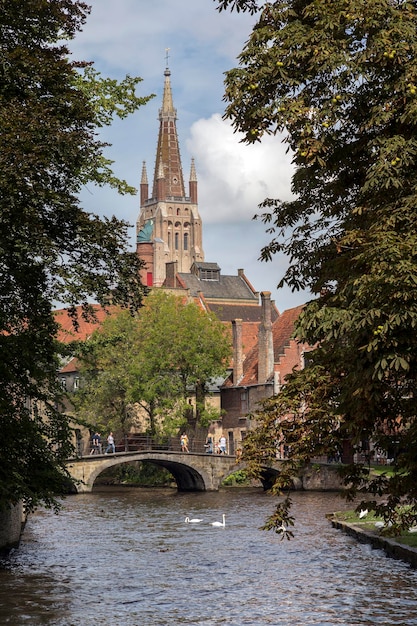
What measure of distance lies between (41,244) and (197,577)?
850cm

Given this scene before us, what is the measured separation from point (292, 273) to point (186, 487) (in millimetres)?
50181

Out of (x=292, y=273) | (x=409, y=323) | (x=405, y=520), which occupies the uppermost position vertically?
(x=292, y=273)

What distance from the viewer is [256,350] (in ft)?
272

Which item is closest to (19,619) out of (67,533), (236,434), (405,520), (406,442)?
(405,520)

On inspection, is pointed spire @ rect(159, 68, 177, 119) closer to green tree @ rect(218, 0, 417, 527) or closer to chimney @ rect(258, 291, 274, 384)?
chimney @ rect(258, 291, 274, 384)

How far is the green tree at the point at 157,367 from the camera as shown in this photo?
235ft

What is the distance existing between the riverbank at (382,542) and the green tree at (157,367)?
1497 inches

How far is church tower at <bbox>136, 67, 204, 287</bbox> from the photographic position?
598ft

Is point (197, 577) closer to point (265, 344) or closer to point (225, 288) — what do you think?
point (265, 344)

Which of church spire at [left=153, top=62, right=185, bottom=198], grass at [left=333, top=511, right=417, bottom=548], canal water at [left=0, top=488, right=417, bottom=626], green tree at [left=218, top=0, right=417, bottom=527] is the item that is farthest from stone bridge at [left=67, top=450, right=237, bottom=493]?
church spire at [left=153, top=62, right=185, bottom=198]

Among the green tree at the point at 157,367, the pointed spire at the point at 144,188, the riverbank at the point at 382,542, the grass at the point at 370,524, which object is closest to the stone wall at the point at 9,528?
the grass at the point at 370,524

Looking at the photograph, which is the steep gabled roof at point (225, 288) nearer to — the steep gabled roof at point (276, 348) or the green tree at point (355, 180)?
the steep gabled roof at point (276, 348)

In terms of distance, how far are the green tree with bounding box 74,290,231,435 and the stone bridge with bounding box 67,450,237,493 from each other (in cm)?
621

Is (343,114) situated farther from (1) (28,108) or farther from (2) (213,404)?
(2) (213,404)
